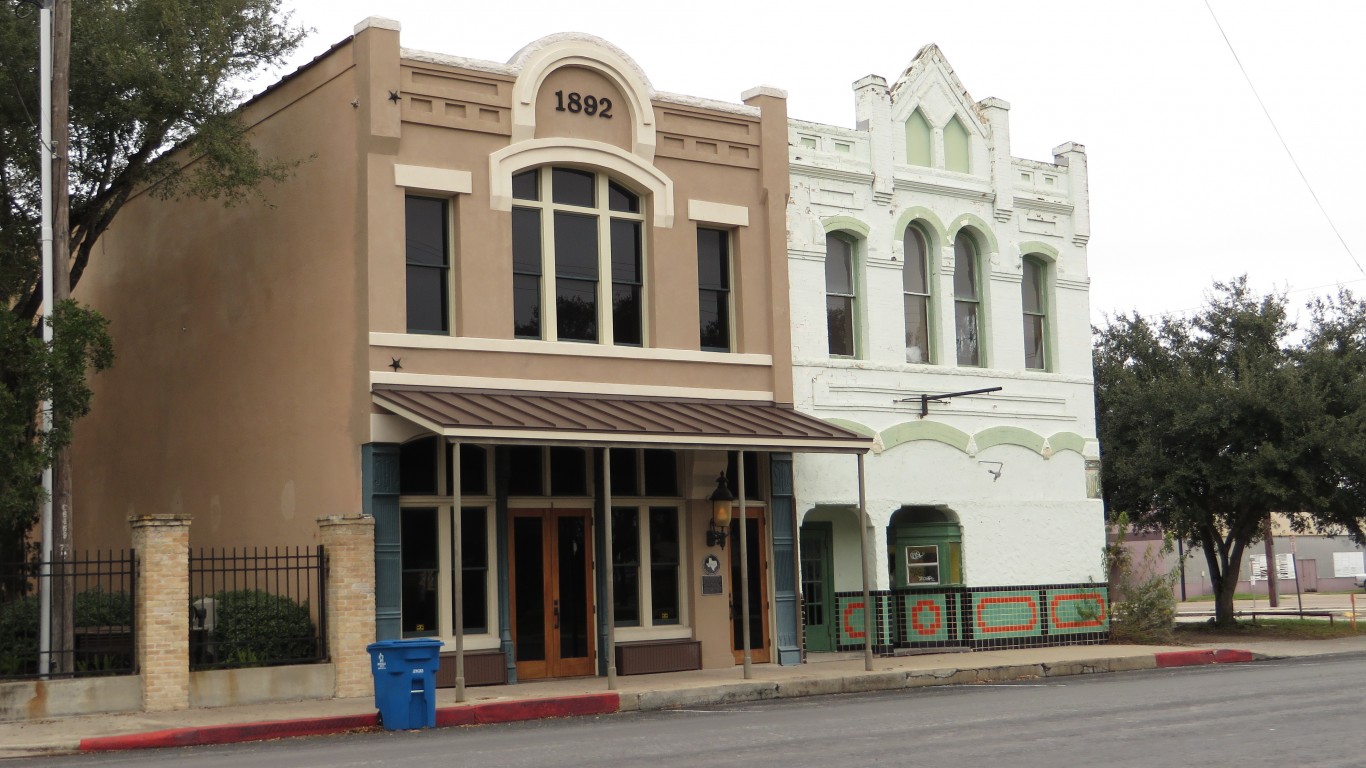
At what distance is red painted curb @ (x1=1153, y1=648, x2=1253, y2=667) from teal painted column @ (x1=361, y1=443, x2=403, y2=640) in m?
10.8

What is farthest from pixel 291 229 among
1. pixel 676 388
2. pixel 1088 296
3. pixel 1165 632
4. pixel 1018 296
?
pixel 1165 632

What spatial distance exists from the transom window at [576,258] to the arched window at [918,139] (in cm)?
529

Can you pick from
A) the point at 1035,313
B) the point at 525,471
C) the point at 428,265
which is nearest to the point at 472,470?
the point at 525,471

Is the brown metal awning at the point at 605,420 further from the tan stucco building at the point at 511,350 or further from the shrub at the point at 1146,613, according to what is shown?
the shrub at the point at 1146,613

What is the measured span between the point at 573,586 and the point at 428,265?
179 inches

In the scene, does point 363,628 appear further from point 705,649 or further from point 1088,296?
point 1088,296

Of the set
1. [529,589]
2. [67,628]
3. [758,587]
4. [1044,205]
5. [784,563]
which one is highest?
[1044,205]

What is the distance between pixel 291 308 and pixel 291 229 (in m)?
1.07

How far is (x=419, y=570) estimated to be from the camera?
19.1 m

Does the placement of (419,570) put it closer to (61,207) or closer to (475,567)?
→ (475,567)

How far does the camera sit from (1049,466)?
2512 centimetres

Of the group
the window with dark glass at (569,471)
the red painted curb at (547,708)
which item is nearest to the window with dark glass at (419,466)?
the window with dark glass at (569,471)

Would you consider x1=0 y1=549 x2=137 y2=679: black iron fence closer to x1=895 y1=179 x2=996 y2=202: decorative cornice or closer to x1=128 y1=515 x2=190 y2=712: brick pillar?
x1=128 y1=515 x2=190 y2=712: brick pillar

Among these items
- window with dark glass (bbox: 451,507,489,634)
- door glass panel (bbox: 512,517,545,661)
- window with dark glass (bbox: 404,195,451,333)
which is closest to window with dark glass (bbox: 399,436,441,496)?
window with dark glass (bbox: 451,507,489,634)
